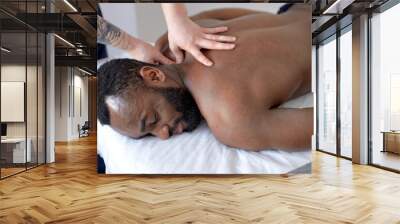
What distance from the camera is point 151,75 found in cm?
553

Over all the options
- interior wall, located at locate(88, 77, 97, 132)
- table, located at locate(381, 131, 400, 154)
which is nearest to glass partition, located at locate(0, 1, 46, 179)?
table, located at locate(381, 131, 400, 154)

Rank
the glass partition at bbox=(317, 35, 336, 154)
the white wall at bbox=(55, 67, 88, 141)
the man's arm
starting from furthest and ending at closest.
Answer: the white wall at bbox=(55, 67, 88, 141) < the glass partition at bbox=(317, 35, 336, 154) < the man's arm

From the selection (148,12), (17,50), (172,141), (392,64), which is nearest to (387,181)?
(392,64)

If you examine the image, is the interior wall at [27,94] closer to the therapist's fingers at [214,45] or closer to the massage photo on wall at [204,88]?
the massage photo on wall at [204,88]

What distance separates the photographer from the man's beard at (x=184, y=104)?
5.43 metres

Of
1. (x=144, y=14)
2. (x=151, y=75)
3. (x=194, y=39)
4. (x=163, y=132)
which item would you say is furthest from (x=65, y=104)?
(x=194, y=39)

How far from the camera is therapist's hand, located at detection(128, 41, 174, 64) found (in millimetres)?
5598

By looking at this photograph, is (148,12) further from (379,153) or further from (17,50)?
(379,153)

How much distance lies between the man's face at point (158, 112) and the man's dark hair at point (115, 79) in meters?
0.15

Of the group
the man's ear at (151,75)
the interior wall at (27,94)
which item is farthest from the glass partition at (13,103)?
the man's ear at (151,75)

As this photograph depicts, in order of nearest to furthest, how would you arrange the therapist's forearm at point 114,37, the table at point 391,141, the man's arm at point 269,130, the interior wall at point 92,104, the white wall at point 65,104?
the man's arm at point 269,130
the therapist's forearm at point 114,37
the table at point 391,141
the white wall at point 65,104
the interior wall at point 92,104

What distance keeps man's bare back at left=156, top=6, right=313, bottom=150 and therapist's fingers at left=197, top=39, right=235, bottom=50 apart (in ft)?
0.21

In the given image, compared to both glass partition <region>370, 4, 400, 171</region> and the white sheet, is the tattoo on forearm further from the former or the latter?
glass partition <region>370, 4, 400, 171</region>

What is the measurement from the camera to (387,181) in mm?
5691
